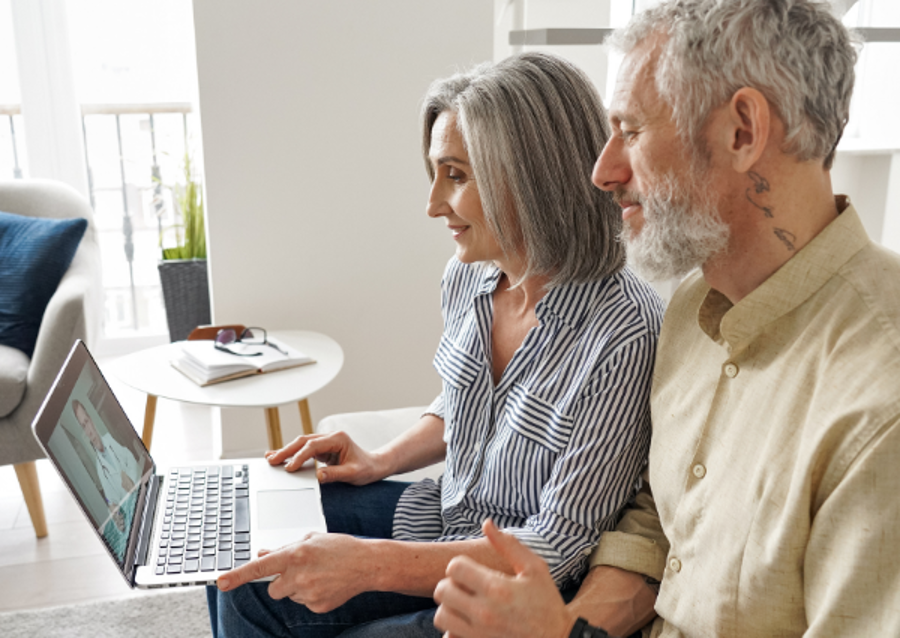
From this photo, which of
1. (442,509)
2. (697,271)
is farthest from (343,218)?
(697,271)

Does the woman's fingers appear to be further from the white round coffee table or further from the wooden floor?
the wooden floor

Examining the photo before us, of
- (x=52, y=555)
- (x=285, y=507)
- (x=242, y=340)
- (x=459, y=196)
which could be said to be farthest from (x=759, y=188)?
(x=52, y=555)

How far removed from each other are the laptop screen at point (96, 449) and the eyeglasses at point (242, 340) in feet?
2.59

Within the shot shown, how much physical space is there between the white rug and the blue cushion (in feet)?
2.49

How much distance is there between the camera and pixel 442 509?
4.24ft

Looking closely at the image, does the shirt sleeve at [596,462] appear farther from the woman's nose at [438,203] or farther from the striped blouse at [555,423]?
the woman's nose at [438,203]

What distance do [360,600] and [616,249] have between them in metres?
0.60

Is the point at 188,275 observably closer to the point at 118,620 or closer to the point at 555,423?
the point at 118,620

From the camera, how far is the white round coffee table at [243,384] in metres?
1.91

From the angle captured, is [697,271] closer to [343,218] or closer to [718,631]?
[718,631]

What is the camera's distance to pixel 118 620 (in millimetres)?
1845

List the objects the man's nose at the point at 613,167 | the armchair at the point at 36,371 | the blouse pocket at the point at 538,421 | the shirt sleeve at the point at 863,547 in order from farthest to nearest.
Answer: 1. the armchair at the point at 36,371
2. the blouse pocket at the point at 538,421
3. the man's nose at the point at 613,167
4. the shirt sleeve at the point at 863,547

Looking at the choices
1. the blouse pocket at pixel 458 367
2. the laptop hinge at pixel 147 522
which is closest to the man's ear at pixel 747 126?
the blouse pocket at pixel 458 367

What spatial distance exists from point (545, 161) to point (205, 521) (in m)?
0.69
